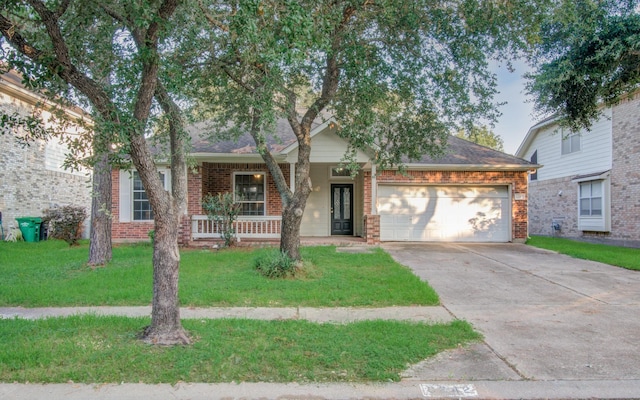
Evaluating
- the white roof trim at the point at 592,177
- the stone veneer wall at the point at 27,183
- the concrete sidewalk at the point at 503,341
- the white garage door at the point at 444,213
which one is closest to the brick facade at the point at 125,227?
the stone veneer wall at the point at 27,183

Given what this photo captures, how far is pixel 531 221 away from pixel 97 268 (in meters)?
20.2

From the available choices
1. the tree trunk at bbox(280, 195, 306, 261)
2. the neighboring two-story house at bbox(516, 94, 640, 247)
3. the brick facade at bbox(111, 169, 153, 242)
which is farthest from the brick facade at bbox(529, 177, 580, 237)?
the brick facade at bbox(111, 169, 153, 242)

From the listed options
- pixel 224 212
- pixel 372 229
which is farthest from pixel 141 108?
pixel 372 229

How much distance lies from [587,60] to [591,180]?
940 cm

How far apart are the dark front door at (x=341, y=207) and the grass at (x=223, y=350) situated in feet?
35.0

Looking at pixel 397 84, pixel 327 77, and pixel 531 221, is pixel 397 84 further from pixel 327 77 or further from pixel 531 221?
pixel 531 221

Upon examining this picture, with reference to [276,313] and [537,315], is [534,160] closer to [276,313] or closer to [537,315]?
[537,315]

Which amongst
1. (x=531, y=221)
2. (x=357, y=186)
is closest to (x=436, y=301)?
(x=357, y=186)

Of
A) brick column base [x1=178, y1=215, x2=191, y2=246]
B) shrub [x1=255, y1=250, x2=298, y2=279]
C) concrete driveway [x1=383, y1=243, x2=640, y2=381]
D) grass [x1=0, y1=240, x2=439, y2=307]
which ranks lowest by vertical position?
concrete driveway [x1=383, y1=243, x2=640, y2=381]

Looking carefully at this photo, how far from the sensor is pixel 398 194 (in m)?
15.5

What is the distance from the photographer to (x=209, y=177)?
15.4 metres

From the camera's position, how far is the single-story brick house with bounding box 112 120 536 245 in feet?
48.3

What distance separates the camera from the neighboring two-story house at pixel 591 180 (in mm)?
15055

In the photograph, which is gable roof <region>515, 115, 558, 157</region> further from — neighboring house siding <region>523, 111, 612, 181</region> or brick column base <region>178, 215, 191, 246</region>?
brick column base <region>178, 215, 191, 246</region>
